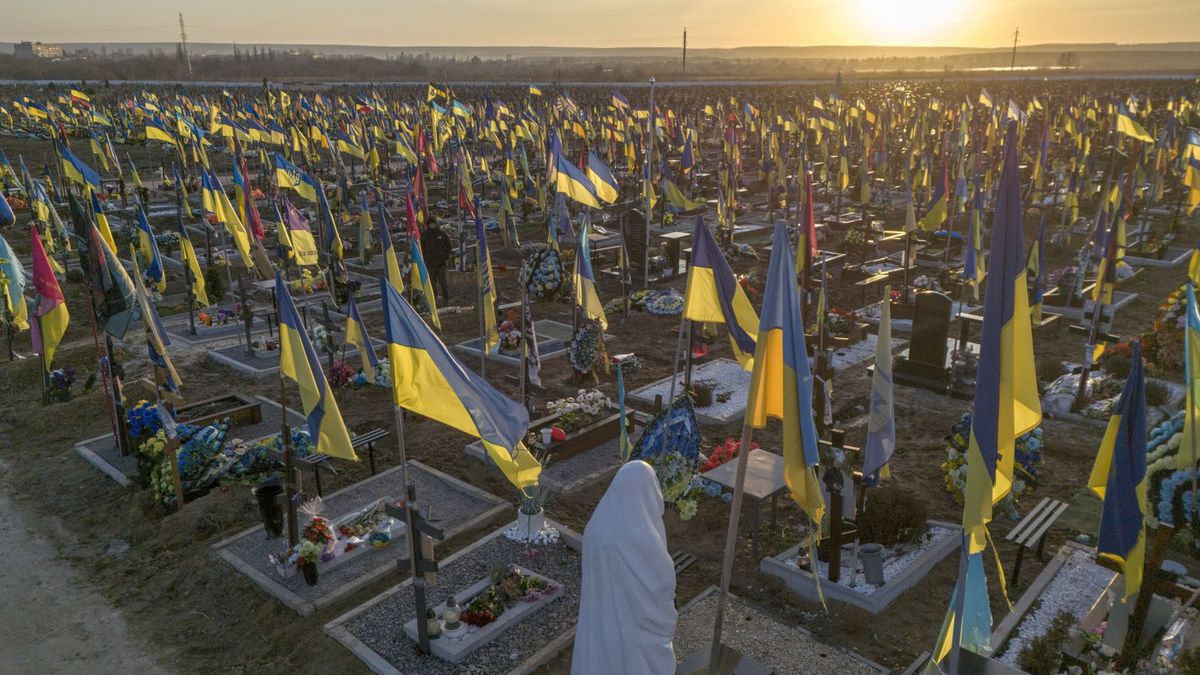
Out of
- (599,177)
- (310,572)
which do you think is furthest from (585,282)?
(310,572)

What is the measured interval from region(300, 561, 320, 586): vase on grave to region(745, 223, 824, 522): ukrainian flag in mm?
5995

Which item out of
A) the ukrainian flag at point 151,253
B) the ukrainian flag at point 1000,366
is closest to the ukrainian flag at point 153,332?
the ukrainian flag at point 151,253

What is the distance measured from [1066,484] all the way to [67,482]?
15.9m

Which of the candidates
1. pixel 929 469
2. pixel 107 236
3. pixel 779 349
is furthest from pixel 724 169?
pixel 779 349

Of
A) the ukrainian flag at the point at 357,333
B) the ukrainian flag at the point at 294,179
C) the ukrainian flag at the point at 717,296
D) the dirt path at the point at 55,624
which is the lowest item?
the dirt path at the point at 55,624

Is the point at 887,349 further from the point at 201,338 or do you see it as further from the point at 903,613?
the point at 201,338

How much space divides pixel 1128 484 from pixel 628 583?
16.7 feet

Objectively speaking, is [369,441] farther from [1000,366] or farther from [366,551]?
[1000,366]

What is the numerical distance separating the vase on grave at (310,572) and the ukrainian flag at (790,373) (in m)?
5.99

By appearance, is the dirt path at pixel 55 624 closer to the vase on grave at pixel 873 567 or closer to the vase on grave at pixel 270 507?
the vase on grave at pixel 270 507

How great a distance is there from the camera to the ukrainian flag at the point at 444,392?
791 cm

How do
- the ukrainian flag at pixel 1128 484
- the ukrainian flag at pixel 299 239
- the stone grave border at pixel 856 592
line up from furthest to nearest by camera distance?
the ukrainian flag at pixel 299 239 → the stone grave border at pixel 856 592 → the ukrainian flag at pixel 1128 484

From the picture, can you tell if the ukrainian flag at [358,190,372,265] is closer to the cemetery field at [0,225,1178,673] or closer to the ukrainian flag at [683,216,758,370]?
the cemetery field at [0,225,1178,673]

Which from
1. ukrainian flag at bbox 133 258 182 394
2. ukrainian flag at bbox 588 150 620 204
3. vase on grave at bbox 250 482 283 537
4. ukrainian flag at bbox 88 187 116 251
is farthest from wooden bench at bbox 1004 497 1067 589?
ukrainian flag at bbox 88 187 116 251
